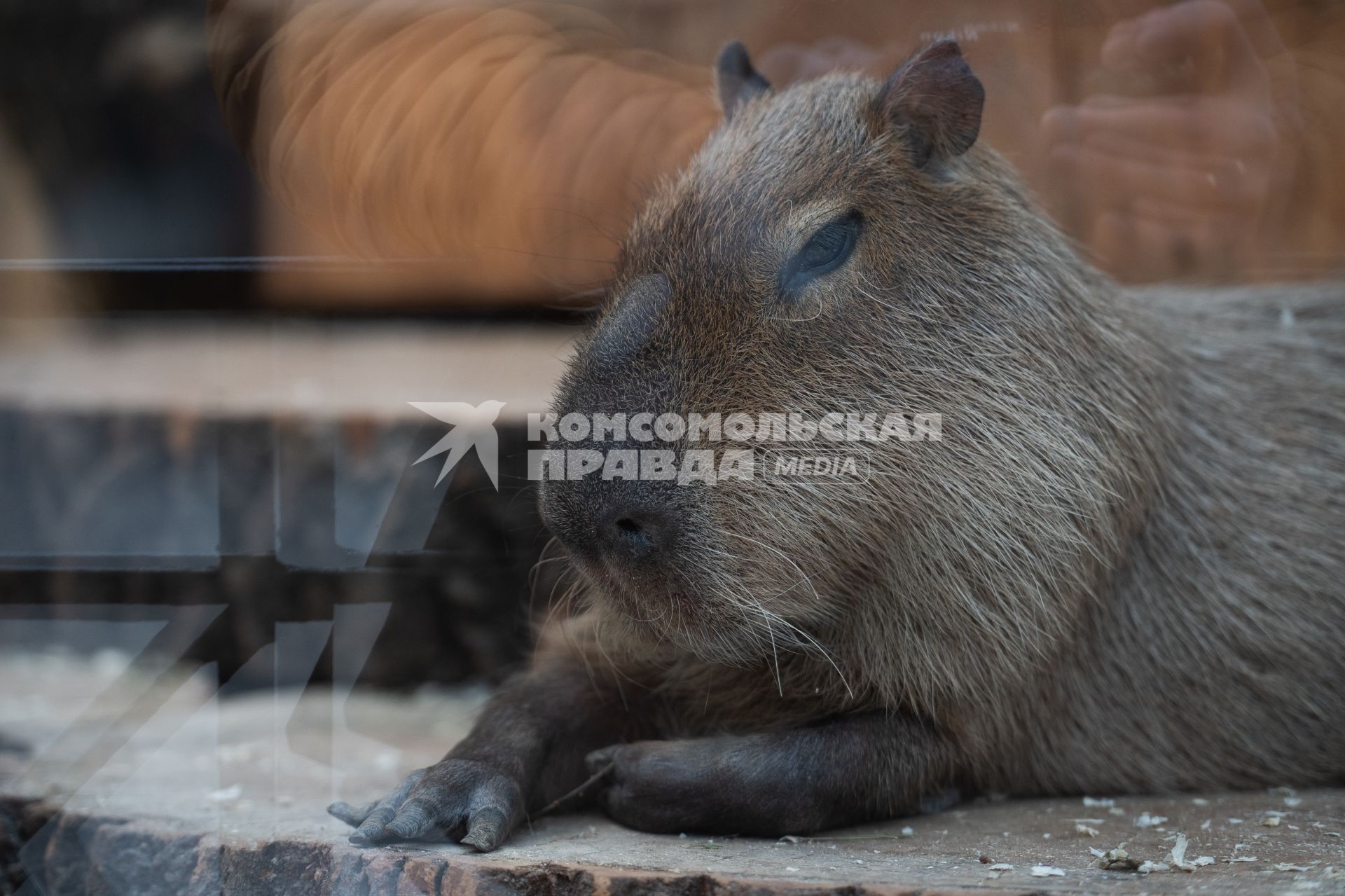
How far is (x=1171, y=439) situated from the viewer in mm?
2660

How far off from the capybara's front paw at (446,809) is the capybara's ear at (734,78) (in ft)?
5.56

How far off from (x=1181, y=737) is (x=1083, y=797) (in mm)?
295

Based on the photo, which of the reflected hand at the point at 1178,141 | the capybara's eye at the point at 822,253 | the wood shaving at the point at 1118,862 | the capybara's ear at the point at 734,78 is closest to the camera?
the wood shaving at the point at 1118,862

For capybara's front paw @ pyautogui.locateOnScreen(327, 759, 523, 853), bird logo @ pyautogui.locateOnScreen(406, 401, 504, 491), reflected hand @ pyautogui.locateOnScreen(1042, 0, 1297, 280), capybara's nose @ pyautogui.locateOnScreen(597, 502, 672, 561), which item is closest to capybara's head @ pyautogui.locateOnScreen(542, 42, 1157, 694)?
capybara's nose @ pyautogui.locateOnScreen(597, 502, 672, 561)

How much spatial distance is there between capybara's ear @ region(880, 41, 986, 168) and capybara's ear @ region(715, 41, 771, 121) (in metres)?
0.52

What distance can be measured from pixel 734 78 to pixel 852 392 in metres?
1.07

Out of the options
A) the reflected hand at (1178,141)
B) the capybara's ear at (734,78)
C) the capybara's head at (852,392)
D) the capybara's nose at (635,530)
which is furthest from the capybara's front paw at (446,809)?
the reflected hand at (1178,141)

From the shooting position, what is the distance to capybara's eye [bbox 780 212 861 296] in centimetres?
215

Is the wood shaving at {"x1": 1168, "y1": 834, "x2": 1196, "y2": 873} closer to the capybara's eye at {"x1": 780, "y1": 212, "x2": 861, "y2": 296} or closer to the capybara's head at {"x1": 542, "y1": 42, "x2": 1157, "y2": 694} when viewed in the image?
the capybara's head at {"x1": 542, "y1": 42, "x2": 1157, "y2": 694}

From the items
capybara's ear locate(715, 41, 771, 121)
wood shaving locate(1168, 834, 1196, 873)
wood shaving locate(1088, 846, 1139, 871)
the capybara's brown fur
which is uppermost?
capybara's ear locate(715, 41, 771, 121)

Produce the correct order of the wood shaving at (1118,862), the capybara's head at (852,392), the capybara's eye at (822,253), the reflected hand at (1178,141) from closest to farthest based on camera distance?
the wood shaving at (1118,862) < the capybara's head at (852,392) < the capybara's eye at (822,253) < the reflected hand at (1178,141)

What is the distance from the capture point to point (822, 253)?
218 cm

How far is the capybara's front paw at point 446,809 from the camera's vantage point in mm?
1937

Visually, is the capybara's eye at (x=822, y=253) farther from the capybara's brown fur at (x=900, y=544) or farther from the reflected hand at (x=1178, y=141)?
the reflected hand at (x=1178, y=141)
